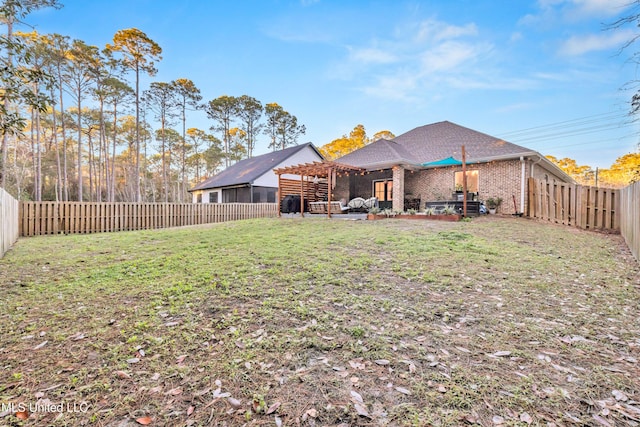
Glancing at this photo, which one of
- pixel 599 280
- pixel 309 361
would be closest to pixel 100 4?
pixel 309 361

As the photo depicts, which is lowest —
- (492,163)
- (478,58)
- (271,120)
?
(492,163)

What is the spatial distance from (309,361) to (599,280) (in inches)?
173

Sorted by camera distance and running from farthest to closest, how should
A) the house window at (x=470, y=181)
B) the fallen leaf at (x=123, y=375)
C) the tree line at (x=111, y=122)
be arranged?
the tree line at (x=111, y=122) < the house window at (x=470, y=181) < the fallen leaf at (x=123, y=375)

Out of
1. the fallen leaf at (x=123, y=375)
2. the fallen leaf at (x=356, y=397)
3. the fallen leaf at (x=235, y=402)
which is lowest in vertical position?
the fallen leaf at (x=356, y=397)

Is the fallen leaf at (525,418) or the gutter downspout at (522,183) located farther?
the gutter downspout at (522,183)

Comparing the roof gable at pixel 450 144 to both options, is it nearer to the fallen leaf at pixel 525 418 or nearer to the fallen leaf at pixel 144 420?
the fallen leaf at pixel 525 418

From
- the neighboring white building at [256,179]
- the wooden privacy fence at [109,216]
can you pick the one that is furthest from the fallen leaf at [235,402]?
the neighboring white building at [256,179]

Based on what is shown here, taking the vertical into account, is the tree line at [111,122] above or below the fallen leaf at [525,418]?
above

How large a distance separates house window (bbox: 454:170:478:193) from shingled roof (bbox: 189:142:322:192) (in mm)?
11491

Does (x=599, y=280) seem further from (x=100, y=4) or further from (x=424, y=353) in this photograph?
(x=100, y=4)

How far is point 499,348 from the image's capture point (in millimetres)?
2236

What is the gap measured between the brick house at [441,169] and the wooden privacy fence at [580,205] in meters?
1.52

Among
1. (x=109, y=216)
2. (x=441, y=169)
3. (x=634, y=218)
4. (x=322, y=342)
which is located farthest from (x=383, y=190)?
(x=322, y=342)

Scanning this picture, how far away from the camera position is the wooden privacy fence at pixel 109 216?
930 centimetres
